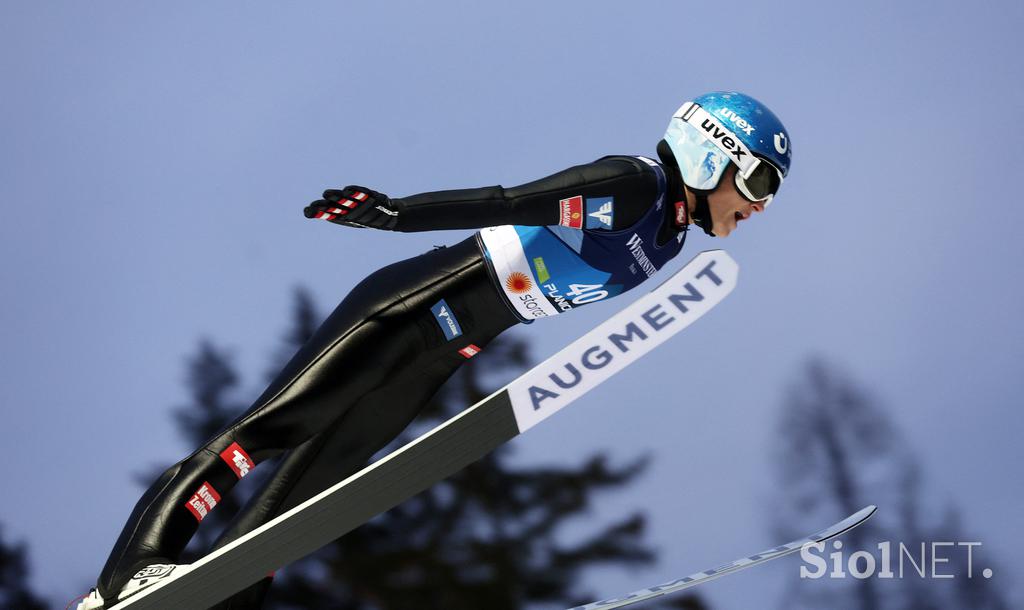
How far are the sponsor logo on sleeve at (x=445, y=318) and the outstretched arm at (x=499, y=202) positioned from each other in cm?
33

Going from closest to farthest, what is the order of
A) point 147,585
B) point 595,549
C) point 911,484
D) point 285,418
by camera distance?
point 147,585, point 285,418, point 911,484, point 595,549

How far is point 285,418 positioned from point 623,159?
0.92 meters

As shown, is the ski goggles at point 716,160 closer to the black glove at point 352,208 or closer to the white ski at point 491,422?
the white ski at point 491,422

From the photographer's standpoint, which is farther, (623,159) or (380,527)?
(380,527)

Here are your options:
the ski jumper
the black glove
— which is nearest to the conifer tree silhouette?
the ski jumper

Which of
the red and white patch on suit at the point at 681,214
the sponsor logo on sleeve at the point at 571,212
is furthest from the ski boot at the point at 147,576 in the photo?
the red and white patch on suit at the point at 681,214

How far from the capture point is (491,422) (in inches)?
75.4

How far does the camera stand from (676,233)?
232 cm

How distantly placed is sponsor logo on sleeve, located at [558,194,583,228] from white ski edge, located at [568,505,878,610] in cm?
127

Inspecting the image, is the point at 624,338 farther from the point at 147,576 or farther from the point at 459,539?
the point at 459,539

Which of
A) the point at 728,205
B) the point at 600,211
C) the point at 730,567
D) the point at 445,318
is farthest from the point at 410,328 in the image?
the point at 730,567

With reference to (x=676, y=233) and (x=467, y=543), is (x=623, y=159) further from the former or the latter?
(x=467, y=543)

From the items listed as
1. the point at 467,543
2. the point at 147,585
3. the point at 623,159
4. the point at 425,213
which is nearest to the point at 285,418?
the point at 147,585

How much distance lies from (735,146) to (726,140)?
2 centimetres
